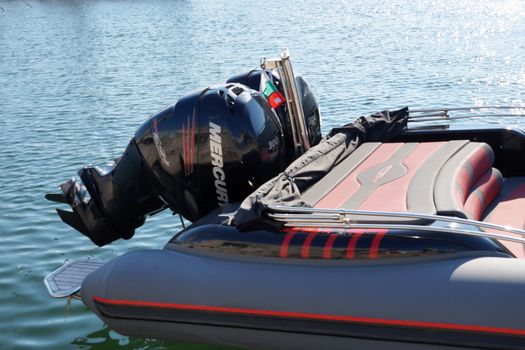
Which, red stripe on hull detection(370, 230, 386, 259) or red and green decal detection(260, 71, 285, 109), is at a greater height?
red and green decal detection(260, 71, 285, 109)

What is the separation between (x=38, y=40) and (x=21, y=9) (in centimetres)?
1307

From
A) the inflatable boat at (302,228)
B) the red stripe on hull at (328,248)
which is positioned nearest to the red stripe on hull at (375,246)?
the inflatable boat at (302,228)

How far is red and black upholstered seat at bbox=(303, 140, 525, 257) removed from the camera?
3.27 metres

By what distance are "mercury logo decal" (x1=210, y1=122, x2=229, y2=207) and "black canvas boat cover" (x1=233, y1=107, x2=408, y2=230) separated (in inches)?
11.4

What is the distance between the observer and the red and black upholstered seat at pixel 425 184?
327 centimetres

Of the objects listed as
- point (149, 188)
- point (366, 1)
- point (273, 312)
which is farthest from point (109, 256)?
point (366, 1)

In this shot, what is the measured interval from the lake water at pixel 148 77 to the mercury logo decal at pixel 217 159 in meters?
0.78

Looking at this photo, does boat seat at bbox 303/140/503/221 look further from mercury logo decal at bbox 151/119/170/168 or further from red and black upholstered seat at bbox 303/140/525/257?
mercury logo decal at bbox 151/119/170/168

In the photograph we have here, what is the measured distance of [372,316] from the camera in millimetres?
2859

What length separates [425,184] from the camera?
3.40m

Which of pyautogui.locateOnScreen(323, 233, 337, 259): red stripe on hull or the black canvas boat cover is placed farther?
the black canvas boat cover

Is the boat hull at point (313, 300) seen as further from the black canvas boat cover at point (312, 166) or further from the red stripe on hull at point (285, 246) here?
the black canvas boat cover at point (312, 166)

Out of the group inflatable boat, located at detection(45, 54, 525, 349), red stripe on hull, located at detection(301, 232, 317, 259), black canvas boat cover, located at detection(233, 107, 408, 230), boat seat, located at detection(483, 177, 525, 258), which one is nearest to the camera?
inflatable boat, located at detection(45, 54, 525, 349)

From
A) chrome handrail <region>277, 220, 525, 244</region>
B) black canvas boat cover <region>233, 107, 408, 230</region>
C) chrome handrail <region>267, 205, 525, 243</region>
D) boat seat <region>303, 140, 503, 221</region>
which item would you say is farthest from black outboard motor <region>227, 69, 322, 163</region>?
chrome handrail <region>277, 220, 525, 244</region>
